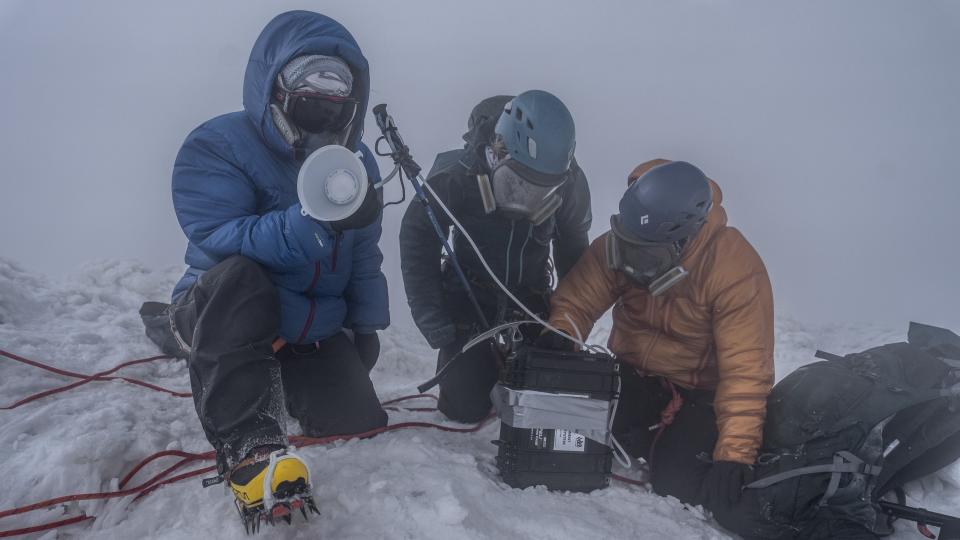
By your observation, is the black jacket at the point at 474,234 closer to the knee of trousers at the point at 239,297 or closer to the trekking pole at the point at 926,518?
the knee of trousers at the point at 239,297

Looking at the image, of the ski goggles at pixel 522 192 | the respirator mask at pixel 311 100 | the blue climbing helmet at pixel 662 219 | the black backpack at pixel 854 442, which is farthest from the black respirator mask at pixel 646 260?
the respirator mask at pixel 311 100

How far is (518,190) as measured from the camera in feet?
9.33

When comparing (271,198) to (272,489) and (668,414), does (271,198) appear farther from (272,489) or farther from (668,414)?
(668,414)

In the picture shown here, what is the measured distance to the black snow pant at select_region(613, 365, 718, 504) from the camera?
242 cm

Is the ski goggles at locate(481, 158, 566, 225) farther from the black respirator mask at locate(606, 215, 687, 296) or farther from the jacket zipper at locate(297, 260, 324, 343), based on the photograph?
the jacket zipper at locate(297, 260, 324, 343)

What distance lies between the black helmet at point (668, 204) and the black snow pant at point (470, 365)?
952 mm

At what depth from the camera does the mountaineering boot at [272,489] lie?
1.58 m

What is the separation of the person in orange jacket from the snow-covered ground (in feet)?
0.92

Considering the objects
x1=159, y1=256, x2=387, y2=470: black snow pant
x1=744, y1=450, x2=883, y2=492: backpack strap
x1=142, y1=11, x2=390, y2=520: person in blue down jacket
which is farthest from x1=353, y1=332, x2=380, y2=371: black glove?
x1=744, y1=450, x2=883, y2=492: backpack strap

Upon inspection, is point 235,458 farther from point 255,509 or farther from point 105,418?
point 105,418

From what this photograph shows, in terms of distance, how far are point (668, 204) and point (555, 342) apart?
2.76ft

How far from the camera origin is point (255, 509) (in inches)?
62.8

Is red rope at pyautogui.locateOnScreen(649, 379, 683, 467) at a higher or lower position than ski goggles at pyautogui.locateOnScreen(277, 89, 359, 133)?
lower

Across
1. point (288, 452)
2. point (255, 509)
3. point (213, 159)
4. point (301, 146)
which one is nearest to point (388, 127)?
point (301, 146)
